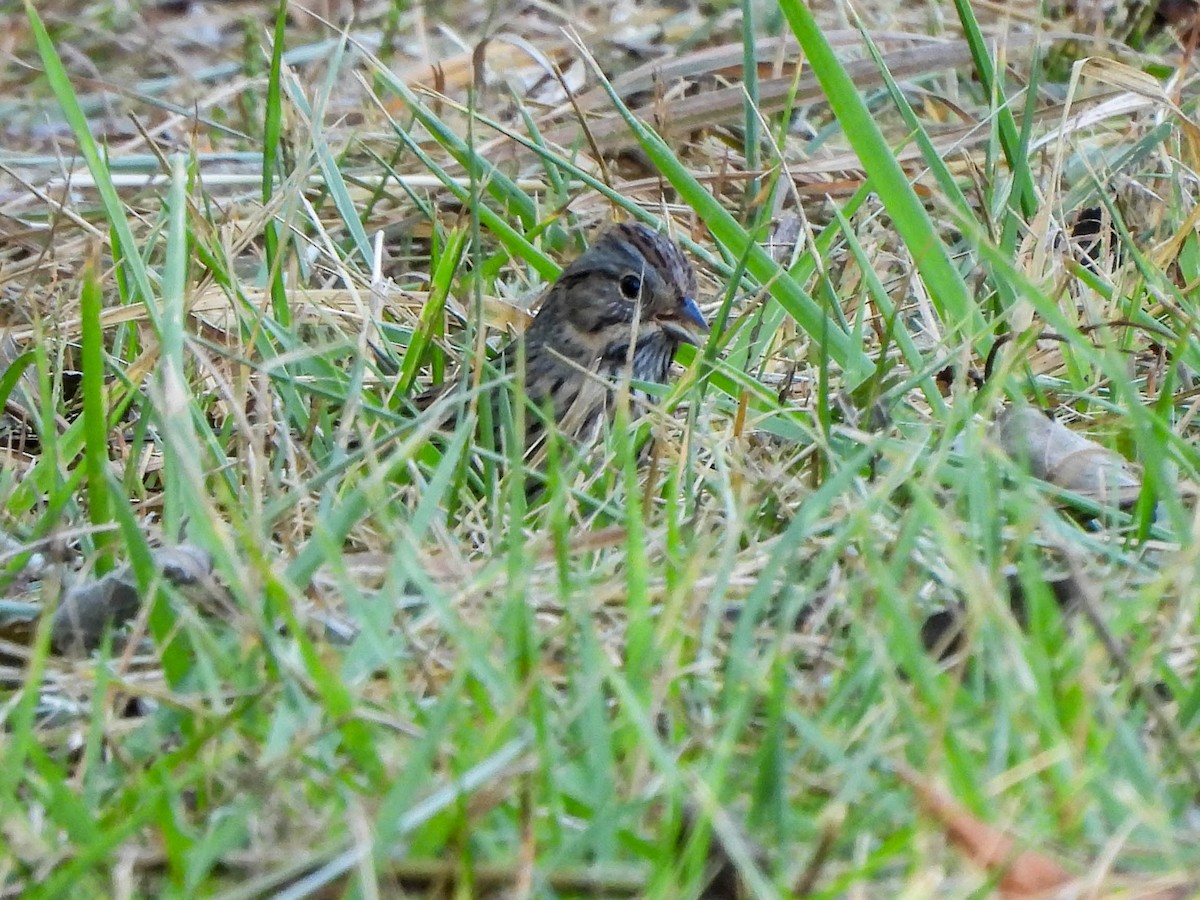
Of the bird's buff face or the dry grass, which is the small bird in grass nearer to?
the bird's buff face

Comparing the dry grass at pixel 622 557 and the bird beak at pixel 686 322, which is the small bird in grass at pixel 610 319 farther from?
the dry grass at pixel 622 557

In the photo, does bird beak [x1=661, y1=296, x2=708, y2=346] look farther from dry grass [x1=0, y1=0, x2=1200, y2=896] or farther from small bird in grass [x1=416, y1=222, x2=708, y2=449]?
dry grass [x1=0, y1=0, x2=1200, y2=896]

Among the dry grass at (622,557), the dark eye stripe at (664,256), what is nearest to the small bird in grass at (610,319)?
the dark eye stripe at (664,256)

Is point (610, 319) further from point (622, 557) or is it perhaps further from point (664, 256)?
point (622, 557)

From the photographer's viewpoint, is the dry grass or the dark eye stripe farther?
the dark eye stripe

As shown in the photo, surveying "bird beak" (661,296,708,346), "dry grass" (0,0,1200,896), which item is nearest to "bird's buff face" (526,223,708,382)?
"bird beak" (661,296,708,346)

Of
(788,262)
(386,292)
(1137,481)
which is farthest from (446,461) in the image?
(788,262)

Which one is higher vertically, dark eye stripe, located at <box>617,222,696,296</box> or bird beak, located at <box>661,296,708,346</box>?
dark eye stripe, located at <box>617,222,696,296</box>

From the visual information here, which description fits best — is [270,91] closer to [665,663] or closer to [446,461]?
[446,461]
